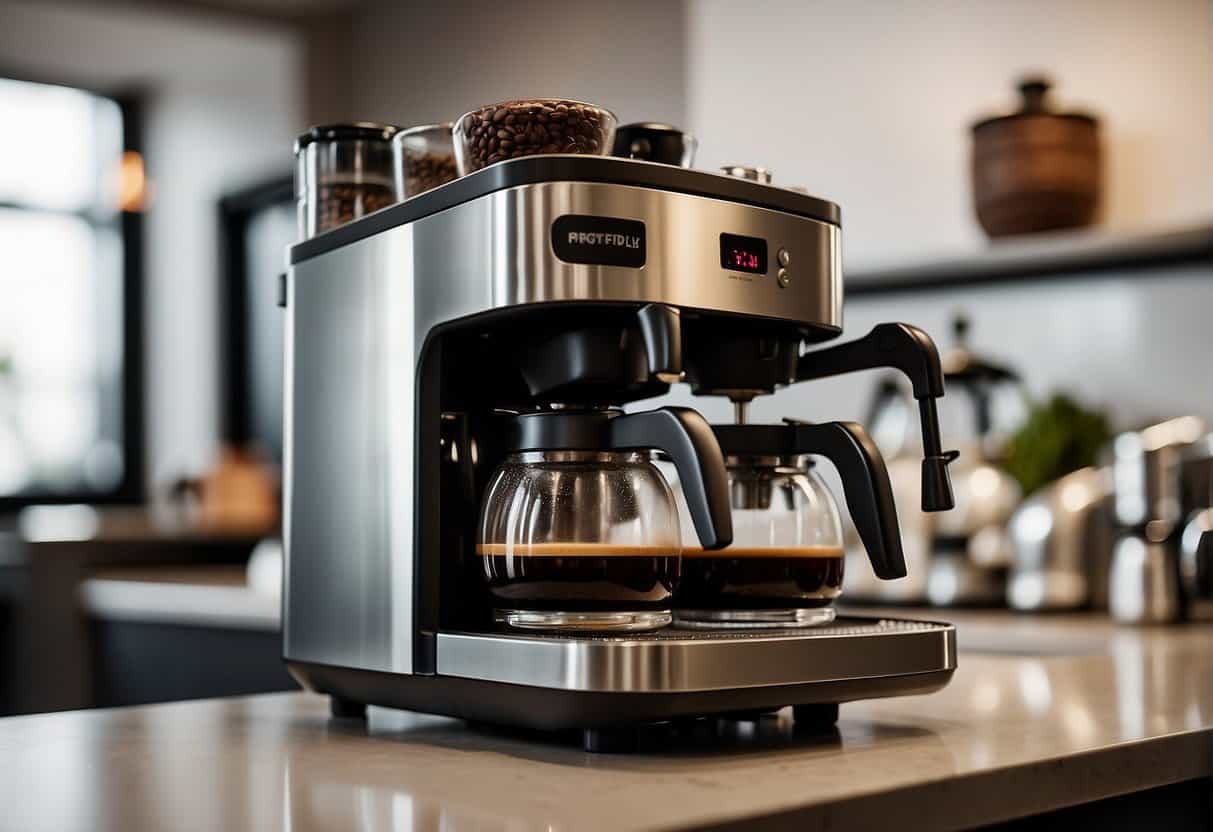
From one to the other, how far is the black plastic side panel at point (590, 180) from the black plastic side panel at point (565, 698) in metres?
0.30

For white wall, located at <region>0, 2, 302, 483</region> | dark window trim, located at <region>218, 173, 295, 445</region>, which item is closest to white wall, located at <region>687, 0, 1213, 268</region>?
white wall, located at <region>0, 2, 302, 483</region>

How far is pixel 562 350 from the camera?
34.8 inches

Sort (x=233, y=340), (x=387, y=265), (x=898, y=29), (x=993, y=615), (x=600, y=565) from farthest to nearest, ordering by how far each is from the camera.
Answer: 1. (x=233, y=340)
2. (x=898, y=29)
3. (x=993, y=615)
4. (x=387, y=265)
5. (x=600, y=565)

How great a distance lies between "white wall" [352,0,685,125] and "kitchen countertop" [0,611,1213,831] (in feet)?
7.68

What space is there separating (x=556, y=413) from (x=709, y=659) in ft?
0.58

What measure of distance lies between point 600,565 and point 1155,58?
Answer: 185 centimetres

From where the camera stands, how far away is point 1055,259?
2.38 m

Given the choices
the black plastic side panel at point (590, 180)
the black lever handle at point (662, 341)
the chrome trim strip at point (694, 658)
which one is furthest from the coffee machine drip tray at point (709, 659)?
the black plastic side panel at point (590, 180)

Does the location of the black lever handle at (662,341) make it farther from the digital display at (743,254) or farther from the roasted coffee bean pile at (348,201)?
the roasted coffee bean pile at (348,201)

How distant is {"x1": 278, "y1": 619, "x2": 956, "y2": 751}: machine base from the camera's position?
0.79 metres

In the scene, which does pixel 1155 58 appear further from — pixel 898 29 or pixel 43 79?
pixel 43 79

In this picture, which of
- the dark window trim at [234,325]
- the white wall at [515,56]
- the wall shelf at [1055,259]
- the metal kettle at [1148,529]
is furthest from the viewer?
the dark window trim at [234,325]

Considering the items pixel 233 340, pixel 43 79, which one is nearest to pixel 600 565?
pixel 233 340

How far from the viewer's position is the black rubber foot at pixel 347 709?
3.34ft
